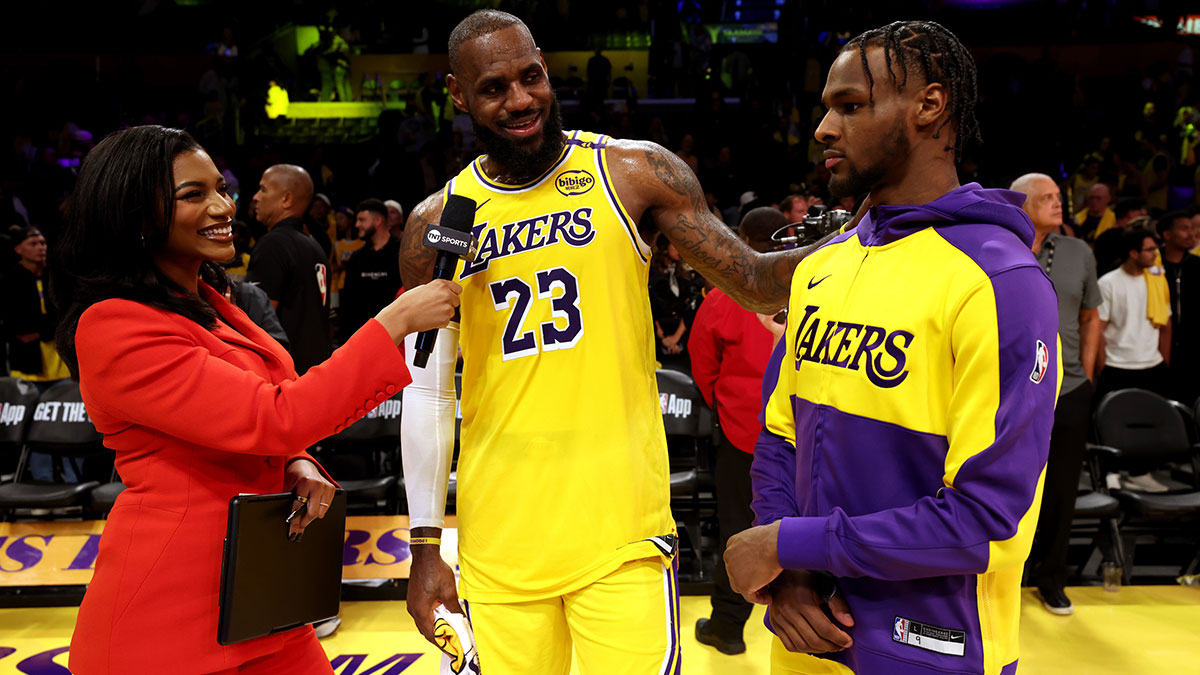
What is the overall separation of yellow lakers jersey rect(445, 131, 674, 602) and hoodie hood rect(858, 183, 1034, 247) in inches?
29.7

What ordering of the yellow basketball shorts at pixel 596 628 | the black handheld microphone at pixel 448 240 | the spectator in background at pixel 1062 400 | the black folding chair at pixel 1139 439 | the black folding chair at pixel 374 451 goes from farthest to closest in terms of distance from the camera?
1. the black folding chair at pixel 1139 439
2. the black folding chair at pixel 374 451
3. the spectator in background at pixel 1062 400
4. the yellow basketball shorts at pixel 596 628
5. the black handheld microphone at pixel 448 240

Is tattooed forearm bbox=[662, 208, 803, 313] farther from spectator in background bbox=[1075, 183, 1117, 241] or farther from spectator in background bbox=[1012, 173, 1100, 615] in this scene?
spectator in background bbox=[1075, 183, 1117, 241]

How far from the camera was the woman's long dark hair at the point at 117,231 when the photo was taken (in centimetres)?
190

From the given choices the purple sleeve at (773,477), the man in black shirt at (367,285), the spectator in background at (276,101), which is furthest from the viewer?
the spectator in background at (276,101)

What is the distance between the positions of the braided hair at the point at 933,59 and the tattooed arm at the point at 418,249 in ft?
3.89

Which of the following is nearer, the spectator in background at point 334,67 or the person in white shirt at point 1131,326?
the person in white shirt at point 1131,326

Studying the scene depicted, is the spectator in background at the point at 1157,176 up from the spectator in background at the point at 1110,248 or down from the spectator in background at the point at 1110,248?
up

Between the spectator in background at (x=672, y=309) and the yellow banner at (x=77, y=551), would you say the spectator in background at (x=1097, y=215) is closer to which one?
the spectator in background at (x=672, y=309)

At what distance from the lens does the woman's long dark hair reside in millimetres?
1897

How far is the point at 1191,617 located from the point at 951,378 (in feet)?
14.2

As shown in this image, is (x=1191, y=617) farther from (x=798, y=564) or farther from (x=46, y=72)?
(x=46, y=72)

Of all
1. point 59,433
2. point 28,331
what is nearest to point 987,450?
point 59,433

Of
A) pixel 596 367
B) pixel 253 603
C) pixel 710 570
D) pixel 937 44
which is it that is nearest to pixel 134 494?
pixel 253 603

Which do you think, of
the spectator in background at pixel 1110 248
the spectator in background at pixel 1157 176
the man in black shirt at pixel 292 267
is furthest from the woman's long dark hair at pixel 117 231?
the spectator in background at pixel 1157 176
